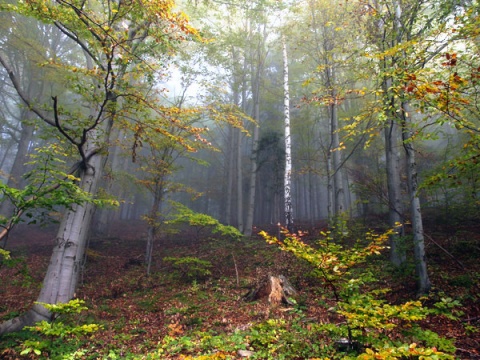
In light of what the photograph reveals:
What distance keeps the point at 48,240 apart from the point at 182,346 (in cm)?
1693

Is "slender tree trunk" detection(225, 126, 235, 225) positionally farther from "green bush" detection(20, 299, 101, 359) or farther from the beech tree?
"green bush" detection(20, 299, 101, 359)

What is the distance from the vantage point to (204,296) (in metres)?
7.64

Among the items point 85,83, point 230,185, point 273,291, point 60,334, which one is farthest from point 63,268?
point 230,185

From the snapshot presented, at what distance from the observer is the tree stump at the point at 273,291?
6.55 meters

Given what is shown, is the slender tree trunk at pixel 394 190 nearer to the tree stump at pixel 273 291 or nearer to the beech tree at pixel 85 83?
the tree stump at pixel 273 291

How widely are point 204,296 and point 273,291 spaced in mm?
2170

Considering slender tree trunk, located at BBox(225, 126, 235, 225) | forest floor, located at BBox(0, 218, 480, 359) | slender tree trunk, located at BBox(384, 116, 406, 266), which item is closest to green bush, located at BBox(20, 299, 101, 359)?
forest floor, located at BBox(0, 218, 480, 359)

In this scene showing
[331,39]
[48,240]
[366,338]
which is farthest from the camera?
[48,240]

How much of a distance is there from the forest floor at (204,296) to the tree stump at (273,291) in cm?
28

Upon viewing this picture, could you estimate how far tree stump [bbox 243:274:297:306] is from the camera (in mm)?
6547

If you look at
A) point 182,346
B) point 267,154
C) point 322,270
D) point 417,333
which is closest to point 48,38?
point 267,154

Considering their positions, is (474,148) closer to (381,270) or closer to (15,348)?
(381,270)

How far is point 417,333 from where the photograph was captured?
3320 millimetres

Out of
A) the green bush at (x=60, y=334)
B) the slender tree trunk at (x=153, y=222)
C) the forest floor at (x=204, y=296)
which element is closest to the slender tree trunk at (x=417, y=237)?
the forest floor at (x=204, y=296)
